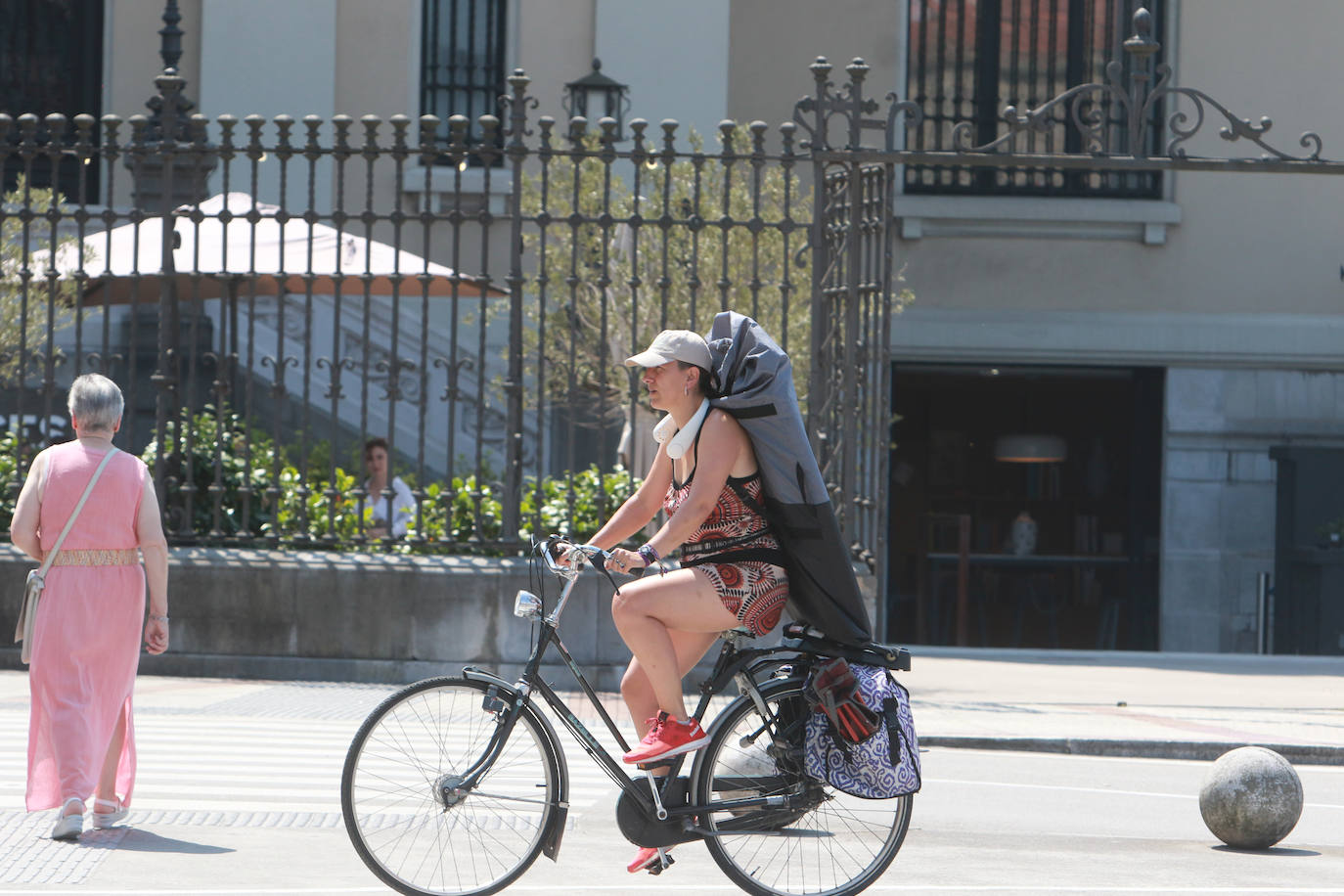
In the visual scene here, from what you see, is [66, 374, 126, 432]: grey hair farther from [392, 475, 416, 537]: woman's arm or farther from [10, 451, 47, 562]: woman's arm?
[392, 475, 416, 537]: woman's arm

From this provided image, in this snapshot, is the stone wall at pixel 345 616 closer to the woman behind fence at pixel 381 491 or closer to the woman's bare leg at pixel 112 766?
the woman behind fence at pixel 381 491

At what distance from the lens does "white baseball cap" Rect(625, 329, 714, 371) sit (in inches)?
231

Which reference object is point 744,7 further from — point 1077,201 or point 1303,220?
point 1303,220

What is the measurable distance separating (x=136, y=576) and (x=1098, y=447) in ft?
55.6

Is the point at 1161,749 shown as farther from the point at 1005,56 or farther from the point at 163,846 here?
the point at 1005,56

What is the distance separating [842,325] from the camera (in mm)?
11820

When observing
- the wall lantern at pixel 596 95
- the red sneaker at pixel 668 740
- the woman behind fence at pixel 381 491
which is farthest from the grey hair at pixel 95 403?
the wall lantern at pixel 596 95

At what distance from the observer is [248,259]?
12242mm

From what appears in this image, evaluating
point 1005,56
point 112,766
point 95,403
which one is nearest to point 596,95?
point 1005,56

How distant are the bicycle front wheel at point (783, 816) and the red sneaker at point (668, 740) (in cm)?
5

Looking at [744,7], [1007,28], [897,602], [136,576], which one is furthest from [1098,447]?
[136,576]

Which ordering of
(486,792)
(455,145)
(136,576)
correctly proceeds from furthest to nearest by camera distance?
1. (455,145)
2. (136,576)
3. (486,792)

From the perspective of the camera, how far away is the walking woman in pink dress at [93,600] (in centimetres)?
667

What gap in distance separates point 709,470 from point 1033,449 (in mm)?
17202
